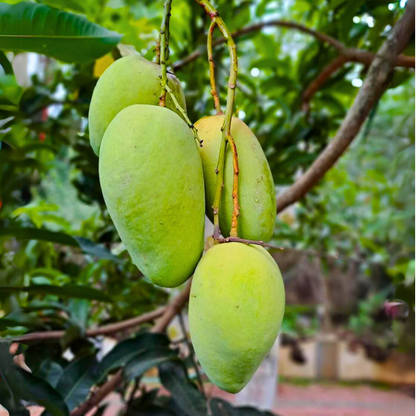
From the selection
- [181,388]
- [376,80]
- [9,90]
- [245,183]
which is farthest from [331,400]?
[245,183]

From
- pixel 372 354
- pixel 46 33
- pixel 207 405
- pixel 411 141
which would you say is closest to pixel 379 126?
pixel 411 141

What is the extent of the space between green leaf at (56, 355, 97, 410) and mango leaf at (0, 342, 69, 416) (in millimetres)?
86

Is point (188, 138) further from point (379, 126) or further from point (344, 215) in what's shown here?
point (379, 126)

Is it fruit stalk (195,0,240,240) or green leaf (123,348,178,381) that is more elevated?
fruit stalk (195,0,240,240)

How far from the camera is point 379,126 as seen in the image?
13.2ft

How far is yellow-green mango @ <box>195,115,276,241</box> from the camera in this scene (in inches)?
18.1

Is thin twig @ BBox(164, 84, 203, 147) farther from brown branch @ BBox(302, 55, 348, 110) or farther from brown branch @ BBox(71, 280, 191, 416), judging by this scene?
brown branch @ BBox(302, 55, 348, 110)

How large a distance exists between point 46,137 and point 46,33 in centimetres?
80

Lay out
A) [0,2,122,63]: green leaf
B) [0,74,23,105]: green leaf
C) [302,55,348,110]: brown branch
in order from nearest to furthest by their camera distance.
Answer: [0,2,122,63]: green leaf
[0,74,23,105]: green leaf
[302,55,348,110]: brown branch

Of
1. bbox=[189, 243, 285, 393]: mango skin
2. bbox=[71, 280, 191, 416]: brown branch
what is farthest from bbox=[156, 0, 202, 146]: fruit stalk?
bbox=[71, 280, 191, 416]: brown branch

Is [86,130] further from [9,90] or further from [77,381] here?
[77,381]

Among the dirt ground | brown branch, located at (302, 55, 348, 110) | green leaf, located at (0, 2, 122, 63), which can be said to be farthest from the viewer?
the dirt ground

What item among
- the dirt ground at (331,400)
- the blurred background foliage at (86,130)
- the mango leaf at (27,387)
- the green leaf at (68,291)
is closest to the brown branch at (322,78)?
the blurred background foliage at (86,130)

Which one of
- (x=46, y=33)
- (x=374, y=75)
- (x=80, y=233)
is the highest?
(x=46, y=33)
